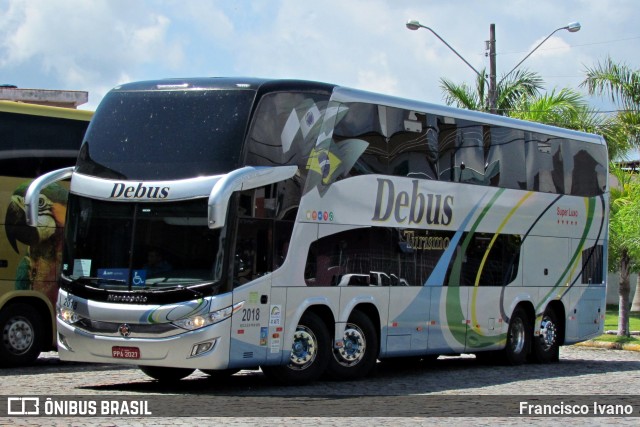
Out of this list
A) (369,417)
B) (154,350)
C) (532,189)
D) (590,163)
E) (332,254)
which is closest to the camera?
(369,417)

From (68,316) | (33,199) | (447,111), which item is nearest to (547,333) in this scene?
(447,111)

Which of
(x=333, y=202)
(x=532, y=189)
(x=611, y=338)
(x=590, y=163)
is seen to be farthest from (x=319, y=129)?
(x=611, y=338)

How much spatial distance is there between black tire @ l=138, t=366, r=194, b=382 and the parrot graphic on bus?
299 centimetres

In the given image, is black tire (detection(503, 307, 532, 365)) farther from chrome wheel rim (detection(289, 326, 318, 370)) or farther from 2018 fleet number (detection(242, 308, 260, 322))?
2018 fleet number (detection(242, 308, 260, 322))

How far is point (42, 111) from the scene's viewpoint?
768 inches

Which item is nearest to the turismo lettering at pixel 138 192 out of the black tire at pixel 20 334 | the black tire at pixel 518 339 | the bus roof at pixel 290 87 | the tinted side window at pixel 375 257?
the bus roof at pixel 290 87

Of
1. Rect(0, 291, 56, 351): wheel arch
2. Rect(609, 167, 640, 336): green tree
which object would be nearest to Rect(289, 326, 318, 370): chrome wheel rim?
Rect(0, 291, 56, 351): wheel arch

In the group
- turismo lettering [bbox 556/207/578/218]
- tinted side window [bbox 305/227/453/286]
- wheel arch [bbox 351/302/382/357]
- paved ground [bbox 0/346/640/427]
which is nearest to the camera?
paved ground [bbox 0/346/640/427]

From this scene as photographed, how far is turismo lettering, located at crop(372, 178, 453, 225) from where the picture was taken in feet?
59.3

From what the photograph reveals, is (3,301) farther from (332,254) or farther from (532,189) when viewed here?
(532,189)

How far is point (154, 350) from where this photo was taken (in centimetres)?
1506

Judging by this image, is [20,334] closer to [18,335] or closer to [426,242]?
[18,335]

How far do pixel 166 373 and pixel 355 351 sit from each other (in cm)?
267

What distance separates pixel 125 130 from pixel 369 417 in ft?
17.8
